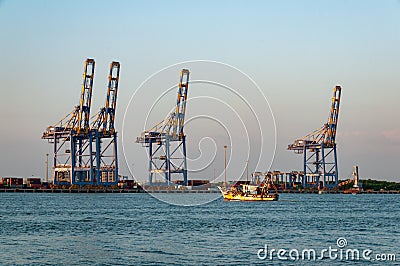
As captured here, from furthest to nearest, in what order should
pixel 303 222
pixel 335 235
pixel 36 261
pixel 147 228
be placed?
1. pixel 303 222
2. pixel 147 228
3. pixel 335 235
4. pixel 36 261

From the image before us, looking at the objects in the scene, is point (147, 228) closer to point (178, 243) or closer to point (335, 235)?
point (178, 243)

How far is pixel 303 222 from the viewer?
5262 cm

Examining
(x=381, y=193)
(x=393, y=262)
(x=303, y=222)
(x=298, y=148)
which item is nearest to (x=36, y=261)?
(x=393, y=262)

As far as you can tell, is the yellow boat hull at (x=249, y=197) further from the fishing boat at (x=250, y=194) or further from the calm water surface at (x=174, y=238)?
the calm water surface at (x=174, y=238)

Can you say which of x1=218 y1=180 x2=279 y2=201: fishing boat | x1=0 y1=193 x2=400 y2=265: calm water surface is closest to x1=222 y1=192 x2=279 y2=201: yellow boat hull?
x1=218 y1=180 x2=279 y2=201: fishing boat

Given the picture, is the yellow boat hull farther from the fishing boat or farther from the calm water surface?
the calm water surface

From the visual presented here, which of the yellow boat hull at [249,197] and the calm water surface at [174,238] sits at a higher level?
the yellow boat hull at [249,197]

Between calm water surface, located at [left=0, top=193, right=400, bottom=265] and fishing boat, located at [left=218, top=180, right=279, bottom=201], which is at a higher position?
fishing boat, located at [left=218, top=180, right=279, bottom=201]

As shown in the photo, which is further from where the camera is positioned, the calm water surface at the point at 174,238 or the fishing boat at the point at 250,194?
the fishing boat at the point at 250,194

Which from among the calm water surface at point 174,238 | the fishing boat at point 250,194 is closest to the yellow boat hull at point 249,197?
the fishing boat at point 250,194

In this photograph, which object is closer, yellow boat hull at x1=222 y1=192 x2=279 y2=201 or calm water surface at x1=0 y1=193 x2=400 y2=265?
calm water surface at x1=0 y1=193 x2=400 y2=265

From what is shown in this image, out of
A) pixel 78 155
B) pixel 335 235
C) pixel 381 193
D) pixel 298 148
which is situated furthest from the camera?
pixel 381 193

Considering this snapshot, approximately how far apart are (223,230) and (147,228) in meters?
4.91

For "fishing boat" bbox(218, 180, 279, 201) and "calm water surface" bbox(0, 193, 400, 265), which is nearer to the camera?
"calm water surface" bbox(0, 193, 400, 265)
